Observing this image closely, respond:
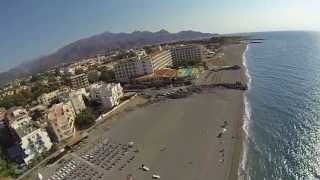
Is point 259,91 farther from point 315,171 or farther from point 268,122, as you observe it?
point 315,171

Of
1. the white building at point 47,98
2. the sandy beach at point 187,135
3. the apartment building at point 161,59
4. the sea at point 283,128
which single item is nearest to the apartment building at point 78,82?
the white building at point 47,98

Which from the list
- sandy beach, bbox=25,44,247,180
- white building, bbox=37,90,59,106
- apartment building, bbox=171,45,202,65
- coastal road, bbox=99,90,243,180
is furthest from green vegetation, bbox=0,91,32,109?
apartment building, bbox=171,45,202,65

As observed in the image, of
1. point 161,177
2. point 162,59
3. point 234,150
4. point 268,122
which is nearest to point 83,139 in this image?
point 161,177

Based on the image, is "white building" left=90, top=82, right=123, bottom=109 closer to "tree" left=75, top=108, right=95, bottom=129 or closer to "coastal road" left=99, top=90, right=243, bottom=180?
"coastal road" left=99, top=90, right=243, bottom=180

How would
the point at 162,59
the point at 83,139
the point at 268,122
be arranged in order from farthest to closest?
the point at 162,59 → the point at 83,139 → the point at 268,122

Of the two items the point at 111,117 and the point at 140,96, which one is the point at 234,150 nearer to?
the point at 111,117

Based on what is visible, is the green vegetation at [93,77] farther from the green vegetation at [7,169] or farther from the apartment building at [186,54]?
the green vegetation at [7,169]

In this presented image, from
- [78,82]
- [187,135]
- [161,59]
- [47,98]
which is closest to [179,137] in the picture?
[187,135]

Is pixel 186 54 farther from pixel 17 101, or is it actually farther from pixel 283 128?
pixel 283 128

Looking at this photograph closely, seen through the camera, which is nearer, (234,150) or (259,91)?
(234,150)

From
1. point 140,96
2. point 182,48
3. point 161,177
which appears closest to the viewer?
point 161,177
